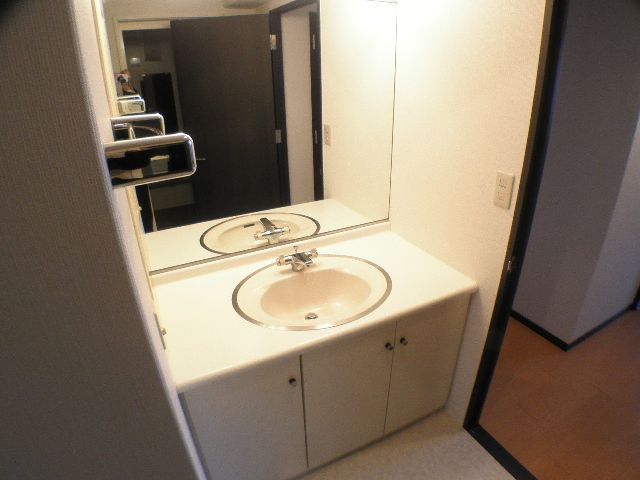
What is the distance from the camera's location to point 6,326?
44 cm

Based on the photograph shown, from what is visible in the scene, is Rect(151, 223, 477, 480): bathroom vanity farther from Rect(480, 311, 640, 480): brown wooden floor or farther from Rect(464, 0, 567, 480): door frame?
Rect(480, 311, 640, 480): brown wooden floor

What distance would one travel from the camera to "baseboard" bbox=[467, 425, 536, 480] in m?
1.42

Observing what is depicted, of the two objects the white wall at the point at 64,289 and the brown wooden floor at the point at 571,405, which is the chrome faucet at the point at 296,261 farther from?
the brown wooden floor at the point at 571,405

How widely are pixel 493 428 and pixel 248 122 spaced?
5.45 ft

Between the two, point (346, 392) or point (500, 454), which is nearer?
point (346, 392)

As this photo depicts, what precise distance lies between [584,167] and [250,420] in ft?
5.93

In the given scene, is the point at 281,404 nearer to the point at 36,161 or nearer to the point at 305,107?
the point at 36,161

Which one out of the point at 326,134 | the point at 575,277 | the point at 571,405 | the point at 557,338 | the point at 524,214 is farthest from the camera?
the point at 557,338

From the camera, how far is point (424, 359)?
4.62 ft

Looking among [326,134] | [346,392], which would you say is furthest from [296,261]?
[326,134]

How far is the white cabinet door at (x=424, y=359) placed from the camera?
131 cm

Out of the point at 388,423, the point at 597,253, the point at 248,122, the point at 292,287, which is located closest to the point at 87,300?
the point at 292,287

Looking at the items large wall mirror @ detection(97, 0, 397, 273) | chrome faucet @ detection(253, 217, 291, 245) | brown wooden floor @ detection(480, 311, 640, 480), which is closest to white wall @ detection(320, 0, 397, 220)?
large wall mirror @ detection(97, 0, 397, 273)

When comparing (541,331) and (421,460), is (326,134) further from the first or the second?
(541,331)
